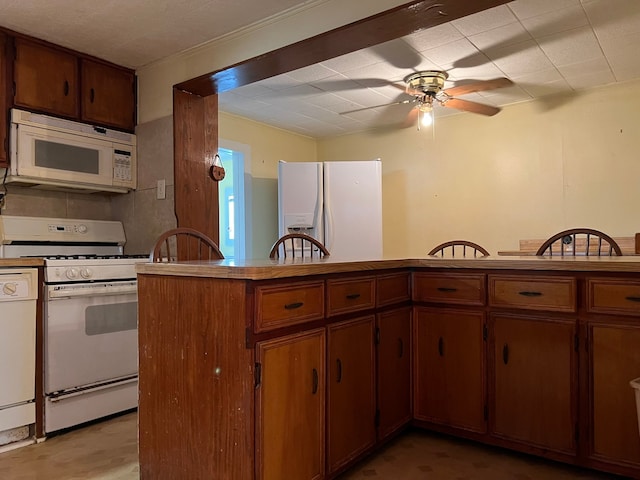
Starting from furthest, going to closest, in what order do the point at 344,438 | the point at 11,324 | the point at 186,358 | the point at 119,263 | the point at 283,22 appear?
1. the point at 119,263
2. the point at 283,22
3. the point at 11,324
4. the point at 344,438
5. the point at 186,358

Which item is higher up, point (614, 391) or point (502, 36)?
point (502, 36)

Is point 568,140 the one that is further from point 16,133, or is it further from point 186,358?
point 16,133

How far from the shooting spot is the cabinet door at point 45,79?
2.70m

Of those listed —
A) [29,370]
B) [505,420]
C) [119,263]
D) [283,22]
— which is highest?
[283,22]

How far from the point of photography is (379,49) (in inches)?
118

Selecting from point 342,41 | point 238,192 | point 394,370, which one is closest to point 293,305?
point 394,370

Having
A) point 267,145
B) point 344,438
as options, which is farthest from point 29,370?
point 267,145

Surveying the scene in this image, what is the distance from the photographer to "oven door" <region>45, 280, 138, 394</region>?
2.37 metres

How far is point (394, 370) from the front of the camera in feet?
6.97

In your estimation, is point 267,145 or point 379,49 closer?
point 379,49

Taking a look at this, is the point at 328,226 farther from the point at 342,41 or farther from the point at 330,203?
the point at 342,41

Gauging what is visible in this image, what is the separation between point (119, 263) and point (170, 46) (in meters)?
1.38

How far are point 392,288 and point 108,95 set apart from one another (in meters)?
2.34

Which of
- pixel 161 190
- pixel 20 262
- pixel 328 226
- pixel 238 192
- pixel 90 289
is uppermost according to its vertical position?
pixel 238 192
